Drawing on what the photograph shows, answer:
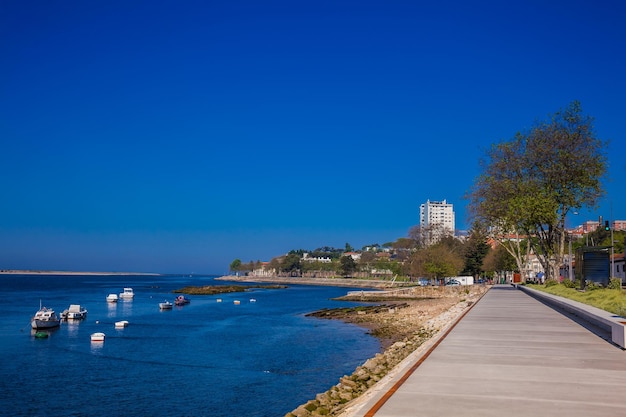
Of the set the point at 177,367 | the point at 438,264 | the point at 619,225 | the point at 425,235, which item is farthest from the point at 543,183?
the point at 619,225

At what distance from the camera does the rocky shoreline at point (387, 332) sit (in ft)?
40.9

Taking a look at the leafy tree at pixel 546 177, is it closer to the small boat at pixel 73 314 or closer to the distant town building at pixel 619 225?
the small boat at pixel 73 314

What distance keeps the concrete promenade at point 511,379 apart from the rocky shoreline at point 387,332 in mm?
669

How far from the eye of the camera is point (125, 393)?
74.8ft

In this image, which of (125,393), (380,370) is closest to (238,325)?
(125,393)

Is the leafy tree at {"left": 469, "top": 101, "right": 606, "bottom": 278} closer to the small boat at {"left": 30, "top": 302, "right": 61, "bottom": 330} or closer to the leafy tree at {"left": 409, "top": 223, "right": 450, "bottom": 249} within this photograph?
the small boat at {"left": 30, "top": 302, "right": 61, "bottom": 330}

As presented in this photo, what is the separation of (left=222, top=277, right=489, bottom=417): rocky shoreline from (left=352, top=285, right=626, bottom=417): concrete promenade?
26.3 inches

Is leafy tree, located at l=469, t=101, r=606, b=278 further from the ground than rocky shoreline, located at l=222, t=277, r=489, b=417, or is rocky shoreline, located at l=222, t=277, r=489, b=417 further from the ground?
leafy tree, located at l=469, t=101, r=606, b=278

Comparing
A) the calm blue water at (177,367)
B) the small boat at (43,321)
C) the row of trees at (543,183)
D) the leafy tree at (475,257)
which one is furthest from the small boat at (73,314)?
the leafy tree at (475,257)

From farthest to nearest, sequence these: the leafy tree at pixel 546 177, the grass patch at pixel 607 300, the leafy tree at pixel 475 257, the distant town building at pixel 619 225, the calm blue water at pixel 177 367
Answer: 1. the distant town building at pixel 619 225
2. the leafy tree at pixel 475 257
3. the leafy tree at pixel 546 177
4. the calm blue water at pixel 177 367
5. the grass patch at pixel 607 300

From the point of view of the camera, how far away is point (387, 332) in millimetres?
39375

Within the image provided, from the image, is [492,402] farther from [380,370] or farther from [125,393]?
[125,393]

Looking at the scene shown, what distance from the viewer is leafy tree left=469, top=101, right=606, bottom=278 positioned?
142ft

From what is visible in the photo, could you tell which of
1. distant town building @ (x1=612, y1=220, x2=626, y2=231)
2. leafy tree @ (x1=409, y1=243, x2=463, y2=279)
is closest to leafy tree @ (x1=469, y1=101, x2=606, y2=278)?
leafy tree @ (x1=409, y1=243, x2=463, y2=279)
